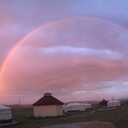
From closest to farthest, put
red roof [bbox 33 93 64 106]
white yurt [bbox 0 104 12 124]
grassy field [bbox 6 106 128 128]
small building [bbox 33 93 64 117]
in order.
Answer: grassy field [bbox 6 106 128 128] < white yurt [bbox 0 104 12 124] < small building [bbox 33 93 64 117] < red roof [bbox 33 93 64 106]

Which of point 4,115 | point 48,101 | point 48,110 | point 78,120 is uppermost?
point 48,101

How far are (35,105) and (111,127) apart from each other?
139ft

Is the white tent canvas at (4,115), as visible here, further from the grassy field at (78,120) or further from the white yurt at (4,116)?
the grassy field at (78,120)

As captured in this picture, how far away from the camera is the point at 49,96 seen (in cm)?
6375

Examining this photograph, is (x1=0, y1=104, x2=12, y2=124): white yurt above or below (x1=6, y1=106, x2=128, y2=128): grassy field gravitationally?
above

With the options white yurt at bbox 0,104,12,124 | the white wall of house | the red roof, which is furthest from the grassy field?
the red roof

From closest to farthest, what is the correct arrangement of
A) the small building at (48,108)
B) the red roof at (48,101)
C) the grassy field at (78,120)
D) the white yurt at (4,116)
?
the grassy field at (78,120) < the white yurt at (4,116) < the small building at (48,108) < the red roof at (48,101)

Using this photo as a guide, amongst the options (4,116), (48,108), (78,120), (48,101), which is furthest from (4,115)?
(48,101)

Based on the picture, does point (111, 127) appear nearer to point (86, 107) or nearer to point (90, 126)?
point (90, 126)

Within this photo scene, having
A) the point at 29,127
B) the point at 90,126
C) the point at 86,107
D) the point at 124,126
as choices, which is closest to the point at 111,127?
the point at 90,126

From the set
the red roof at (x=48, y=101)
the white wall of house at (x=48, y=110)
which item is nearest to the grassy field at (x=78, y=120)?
the white wall of house at (x=48, y=110)

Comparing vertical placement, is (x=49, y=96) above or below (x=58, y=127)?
above

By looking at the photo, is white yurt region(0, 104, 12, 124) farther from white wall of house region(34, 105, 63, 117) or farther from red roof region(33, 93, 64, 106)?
red roof region(33, 93, 64, 106)

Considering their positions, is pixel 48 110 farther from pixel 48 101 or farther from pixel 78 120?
pixel 78 120
